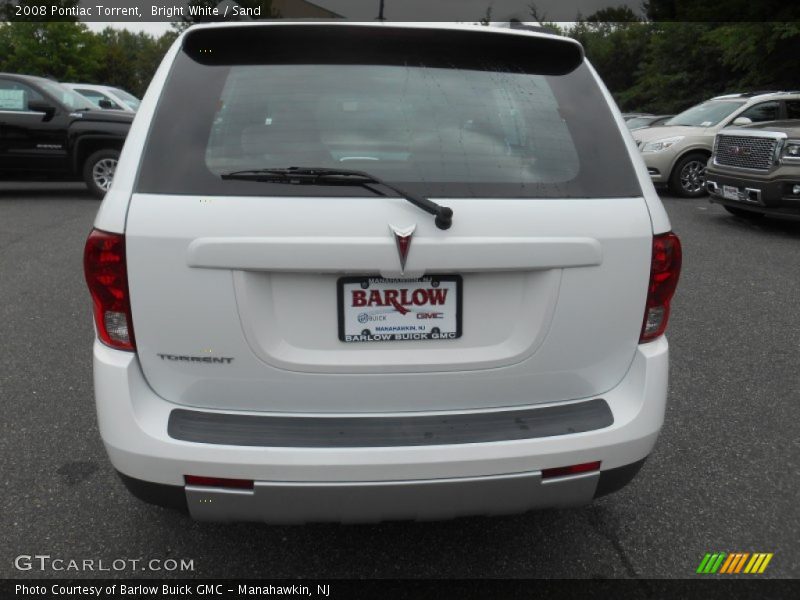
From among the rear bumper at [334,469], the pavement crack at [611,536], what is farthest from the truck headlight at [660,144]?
the rear bumper at [334,469]

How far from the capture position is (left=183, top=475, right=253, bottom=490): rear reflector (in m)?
1.98

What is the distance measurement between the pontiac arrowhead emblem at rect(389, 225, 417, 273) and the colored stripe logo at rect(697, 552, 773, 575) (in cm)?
160

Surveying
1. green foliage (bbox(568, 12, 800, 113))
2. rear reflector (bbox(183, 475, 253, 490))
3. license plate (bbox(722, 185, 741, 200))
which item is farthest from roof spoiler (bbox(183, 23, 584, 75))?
green foliage (bbox(568, 12, 800, 113))

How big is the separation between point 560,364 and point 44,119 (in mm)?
10896

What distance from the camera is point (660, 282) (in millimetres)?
2205

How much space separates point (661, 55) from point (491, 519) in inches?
1754

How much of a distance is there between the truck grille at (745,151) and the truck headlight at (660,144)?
2251mm

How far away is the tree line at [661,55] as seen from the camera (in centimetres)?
2378

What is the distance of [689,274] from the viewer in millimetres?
6844

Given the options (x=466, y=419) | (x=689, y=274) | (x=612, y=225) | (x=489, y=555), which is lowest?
(x=689, y=274)

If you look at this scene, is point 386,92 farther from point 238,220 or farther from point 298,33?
point 238,220

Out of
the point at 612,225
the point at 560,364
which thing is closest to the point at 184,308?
the point at 560,364

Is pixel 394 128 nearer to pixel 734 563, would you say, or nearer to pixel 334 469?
pixel 334 469

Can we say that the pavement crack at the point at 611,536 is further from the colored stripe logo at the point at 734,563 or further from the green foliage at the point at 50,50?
the green foliage at the point at 50,50
